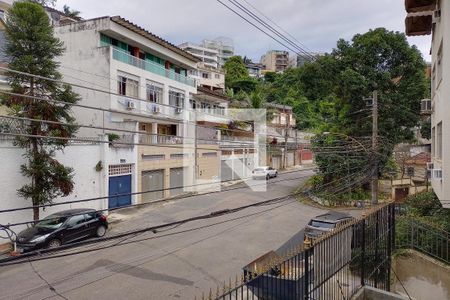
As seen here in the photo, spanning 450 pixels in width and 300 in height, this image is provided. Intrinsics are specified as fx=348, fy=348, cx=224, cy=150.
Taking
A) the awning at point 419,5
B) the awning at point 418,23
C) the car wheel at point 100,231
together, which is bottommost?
the car wheel at point 100,231

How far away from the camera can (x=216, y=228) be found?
18.0 meters

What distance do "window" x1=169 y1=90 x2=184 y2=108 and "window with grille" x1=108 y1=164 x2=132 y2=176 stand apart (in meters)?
8.04

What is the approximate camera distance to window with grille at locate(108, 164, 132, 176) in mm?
20825

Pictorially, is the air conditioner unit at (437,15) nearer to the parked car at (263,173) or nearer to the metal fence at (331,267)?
the metal fence at (331,267)

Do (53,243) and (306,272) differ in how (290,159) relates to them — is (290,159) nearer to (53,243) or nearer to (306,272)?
(53,243)

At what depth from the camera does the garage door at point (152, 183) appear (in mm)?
23891

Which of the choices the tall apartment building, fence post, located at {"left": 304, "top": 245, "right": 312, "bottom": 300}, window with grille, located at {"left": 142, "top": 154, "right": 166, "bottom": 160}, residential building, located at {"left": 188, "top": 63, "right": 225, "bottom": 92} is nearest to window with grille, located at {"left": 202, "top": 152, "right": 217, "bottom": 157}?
window with grille, located at {"left": 142, "top": 154, "right": 166, "bottom": 160}

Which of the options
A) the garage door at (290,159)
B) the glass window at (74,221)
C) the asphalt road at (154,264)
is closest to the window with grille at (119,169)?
the asphalt road at (154,264)

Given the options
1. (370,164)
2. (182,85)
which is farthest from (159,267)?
(182,85)

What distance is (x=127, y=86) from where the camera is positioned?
2366cm

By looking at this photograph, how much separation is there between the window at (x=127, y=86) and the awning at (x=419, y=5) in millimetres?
16966

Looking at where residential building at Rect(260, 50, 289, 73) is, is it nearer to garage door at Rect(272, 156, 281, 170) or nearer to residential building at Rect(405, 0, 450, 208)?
garage door at Rect(272, 156, 281, 170)

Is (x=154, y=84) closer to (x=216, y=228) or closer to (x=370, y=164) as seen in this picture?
(x=216, y=228)

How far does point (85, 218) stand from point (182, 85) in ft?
55.0
